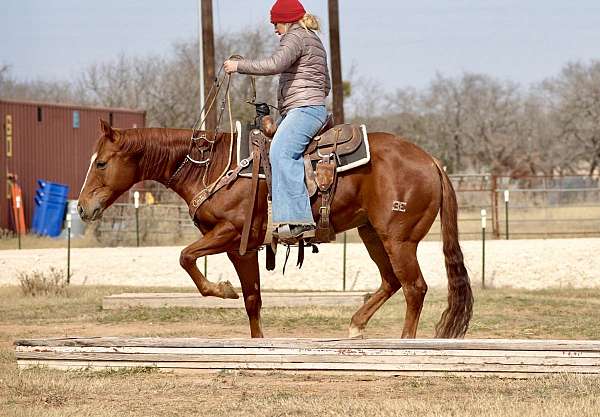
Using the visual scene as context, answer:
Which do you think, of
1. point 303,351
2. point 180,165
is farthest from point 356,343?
point 180,165

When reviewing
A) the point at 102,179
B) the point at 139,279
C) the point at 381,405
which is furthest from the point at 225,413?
the point at 139,279

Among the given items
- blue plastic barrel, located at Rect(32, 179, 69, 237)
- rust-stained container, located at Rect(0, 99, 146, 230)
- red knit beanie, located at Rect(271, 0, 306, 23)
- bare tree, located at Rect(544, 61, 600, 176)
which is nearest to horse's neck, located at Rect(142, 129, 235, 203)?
red knit beanie, located at Rect(271, 0, 306, 23)

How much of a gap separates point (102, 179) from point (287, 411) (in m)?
3.63

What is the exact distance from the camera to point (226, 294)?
9.87 metres

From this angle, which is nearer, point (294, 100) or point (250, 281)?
point (294, 100)

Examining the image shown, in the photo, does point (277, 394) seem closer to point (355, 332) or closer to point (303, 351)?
point (303, 351)

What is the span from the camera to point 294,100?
33.2 ft

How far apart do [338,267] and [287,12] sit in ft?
40.1

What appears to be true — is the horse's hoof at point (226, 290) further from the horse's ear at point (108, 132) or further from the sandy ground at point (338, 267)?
the sandy ground at point (338, 267)

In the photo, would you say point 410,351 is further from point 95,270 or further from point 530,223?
point 530,223

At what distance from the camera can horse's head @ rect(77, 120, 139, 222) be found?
10.3 metres

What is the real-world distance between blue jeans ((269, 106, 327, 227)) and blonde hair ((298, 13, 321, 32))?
0.80 meters

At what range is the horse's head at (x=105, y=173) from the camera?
10.3 metres

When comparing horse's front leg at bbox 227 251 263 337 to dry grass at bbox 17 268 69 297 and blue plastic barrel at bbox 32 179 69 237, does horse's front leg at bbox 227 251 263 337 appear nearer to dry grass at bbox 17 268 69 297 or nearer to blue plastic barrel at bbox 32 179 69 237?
dry grass at bbox 17 268 69 297
